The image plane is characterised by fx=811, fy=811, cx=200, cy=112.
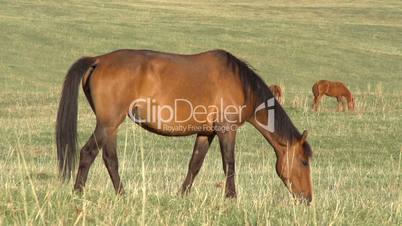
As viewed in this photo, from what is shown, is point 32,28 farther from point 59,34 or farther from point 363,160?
point 363,160

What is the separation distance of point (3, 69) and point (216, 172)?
20004 mm

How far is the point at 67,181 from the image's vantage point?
24.6 feet

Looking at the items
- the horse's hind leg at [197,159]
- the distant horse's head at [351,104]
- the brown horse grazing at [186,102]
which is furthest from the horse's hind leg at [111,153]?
the distant horse's head at [351,104]

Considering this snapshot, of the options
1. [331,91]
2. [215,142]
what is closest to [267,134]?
[215,142]

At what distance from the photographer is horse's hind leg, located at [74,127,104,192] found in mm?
7695

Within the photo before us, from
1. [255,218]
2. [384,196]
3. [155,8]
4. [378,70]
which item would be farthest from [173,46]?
[255,218]

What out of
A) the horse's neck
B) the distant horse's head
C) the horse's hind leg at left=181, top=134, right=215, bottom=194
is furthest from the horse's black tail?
the distant horse's head

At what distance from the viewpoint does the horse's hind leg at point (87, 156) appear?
7.70 m

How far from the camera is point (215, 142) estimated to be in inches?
612

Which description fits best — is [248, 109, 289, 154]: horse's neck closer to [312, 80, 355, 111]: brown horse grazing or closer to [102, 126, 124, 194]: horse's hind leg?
[102, 126, 124, 194]: horse's hind leg

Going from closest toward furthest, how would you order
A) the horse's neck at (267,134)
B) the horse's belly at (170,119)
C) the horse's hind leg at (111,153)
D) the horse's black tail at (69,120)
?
the horse's black tail at (69,120)
the horse's hind leg at (111,153)
the horse's belly at (170,119)
the horse's neck at (267,134)

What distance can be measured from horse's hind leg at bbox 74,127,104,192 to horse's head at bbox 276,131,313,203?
73.3 inches

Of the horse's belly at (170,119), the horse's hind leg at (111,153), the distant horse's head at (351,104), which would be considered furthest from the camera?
the distant horse's head at (351,104)

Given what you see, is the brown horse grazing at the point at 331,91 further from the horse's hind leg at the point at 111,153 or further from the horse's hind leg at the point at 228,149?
the horse's hind leg at the point at 111,153
